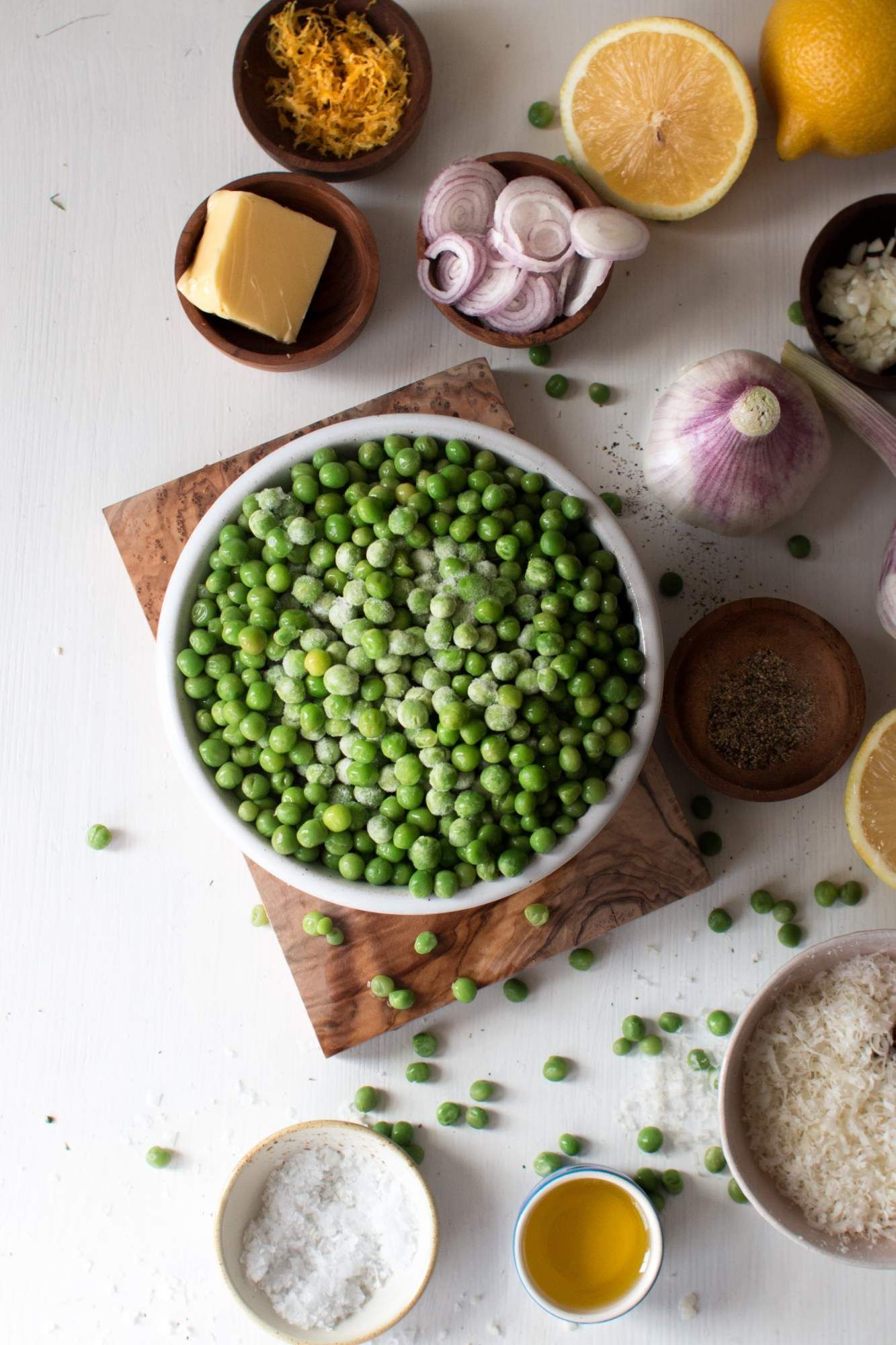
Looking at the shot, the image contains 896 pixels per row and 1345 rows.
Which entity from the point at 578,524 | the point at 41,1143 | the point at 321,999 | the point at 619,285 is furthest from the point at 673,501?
the point at 41,1143

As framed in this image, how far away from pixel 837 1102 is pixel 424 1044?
83 cm

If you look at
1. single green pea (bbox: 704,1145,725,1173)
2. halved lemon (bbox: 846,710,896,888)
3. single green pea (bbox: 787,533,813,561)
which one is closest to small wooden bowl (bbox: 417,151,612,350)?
single green pea (bbox: 787,533,813,561)

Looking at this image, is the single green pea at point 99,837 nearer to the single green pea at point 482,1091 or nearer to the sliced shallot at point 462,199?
the single green pea at point 482,1091

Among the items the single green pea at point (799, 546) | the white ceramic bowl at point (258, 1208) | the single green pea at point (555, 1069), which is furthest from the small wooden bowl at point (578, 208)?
the white ceramic bowl at point (258, 1208)

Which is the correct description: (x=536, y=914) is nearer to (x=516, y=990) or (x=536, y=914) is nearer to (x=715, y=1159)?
(x=516, y=990)

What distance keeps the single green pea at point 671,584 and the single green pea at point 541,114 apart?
41.7 inches

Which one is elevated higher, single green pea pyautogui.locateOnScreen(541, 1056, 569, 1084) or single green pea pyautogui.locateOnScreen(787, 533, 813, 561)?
single green pea pyautogui.locateOnScreen(787, 533, 813, 561)

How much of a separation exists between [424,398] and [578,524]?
47cm

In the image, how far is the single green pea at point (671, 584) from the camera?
2396 millimetres

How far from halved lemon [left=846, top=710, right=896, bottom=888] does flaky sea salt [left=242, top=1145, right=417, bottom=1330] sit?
1196 millimetres

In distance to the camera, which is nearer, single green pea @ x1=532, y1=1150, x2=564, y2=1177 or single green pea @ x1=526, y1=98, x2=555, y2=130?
single green pea @ x1=532, y1=1150, x2=564, y2=1177

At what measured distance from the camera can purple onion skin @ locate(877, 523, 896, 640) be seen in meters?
2.29

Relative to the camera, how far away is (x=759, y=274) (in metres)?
2.49

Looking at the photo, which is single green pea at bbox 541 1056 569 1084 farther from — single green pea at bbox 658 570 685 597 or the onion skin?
the onion skin
